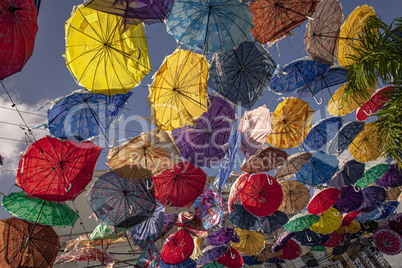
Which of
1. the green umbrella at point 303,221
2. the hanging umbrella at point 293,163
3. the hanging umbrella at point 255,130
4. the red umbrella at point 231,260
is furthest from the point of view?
the red umbrella at point 231,260

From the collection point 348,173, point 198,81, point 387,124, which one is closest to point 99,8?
point 198,81

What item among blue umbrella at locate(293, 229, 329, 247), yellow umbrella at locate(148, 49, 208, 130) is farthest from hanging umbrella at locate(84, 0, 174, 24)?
blue umbrella at locate(293, 229, 329, 247)

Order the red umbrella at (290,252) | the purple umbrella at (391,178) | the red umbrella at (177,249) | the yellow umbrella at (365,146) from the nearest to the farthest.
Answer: the red umbrella at (177,249)
the yellow umbrella at (365,146)
the purple umbrella at (391,178)
the red umbrella at (290,252)

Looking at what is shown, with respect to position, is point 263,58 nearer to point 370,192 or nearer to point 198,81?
point 198,81

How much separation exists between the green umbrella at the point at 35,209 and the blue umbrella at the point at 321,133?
603 centimetres

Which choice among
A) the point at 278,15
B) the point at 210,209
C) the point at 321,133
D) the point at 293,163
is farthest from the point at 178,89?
the point at 321,133

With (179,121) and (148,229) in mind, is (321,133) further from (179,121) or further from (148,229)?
(148,229)

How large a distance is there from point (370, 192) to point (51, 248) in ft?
33.5

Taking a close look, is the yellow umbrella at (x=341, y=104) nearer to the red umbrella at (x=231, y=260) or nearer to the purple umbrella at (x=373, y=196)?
the purple umbrella at (x=373, y=196)

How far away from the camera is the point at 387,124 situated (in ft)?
9.90

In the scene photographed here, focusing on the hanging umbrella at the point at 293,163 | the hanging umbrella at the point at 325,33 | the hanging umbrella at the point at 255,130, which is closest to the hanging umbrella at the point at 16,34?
the hanging umbrella at the point at 255,130

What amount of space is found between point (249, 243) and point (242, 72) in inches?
260

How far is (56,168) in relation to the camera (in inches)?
157

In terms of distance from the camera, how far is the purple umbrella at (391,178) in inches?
321
